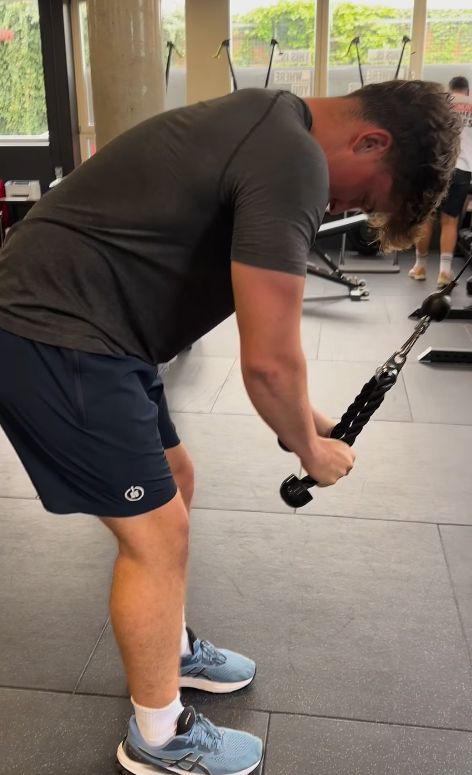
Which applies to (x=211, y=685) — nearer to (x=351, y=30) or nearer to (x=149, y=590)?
(x=149, y=590)

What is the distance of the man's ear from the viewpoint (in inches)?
41.9

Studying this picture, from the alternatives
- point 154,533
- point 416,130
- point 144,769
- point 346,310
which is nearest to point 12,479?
point 144,769

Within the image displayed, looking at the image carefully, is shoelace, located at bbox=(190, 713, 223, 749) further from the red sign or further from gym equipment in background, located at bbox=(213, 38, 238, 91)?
the red sign

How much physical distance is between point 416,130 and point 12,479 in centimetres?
200

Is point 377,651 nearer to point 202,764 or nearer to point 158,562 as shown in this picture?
point 202,764

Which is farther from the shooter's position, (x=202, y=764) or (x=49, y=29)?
(x=49, y=29)

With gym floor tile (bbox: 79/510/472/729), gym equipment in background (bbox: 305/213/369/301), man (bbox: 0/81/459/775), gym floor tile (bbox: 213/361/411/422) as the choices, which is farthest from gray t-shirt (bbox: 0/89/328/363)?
gym equipment in background (bbox: 305/213/369/301)

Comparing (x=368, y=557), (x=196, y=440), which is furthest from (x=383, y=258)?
(x=368, y=557)

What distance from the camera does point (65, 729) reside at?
1.45m

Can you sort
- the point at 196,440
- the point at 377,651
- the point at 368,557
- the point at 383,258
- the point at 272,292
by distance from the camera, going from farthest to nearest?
the point at 383,258, the point at 196,440, the point at 368,557, the point at 377,651, the point at 272,292

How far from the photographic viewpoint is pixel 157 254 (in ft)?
3.54

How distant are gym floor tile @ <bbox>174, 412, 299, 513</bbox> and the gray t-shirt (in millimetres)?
1319

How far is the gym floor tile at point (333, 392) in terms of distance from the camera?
3148 mm

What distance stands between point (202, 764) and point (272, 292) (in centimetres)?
93
